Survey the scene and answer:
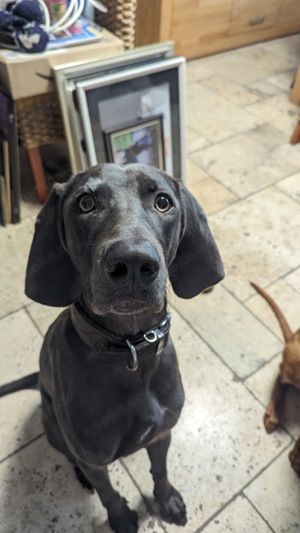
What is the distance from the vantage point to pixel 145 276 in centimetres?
83

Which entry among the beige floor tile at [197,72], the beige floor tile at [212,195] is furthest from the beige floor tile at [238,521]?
the beige floor tile at [197,72]

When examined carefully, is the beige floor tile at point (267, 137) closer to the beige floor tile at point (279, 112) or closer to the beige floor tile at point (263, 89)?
the beige floor tile at point (279, 112)

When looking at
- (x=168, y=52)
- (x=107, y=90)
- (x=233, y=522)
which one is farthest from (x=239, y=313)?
(x=168, y=52)

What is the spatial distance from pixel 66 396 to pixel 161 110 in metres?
1.85

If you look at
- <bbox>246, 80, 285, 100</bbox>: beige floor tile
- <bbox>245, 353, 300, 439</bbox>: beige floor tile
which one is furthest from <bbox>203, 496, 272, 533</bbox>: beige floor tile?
<bbox>246, 80, 285, 100</bbox>: beige floor tile

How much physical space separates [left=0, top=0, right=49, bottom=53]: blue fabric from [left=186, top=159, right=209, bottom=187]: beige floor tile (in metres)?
1.26

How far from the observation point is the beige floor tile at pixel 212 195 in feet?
8.87

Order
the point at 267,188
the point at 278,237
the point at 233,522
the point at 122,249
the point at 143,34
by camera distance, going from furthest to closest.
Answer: the point at 143,34 → the point at 267,188 → the point at 278,237 → the point at 233,522 → the point at 122,249

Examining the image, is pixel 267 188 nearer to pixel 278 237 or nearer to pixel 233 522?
pixel 278 237

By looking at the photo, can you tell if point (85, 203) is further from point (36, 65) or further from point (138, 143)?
point (138, 143)

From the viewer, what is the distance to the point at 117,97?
2250mm

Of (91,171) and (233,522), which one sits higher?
(91,171)

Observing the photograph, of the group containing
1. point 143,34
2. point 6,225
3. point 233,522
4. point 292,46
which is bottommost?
point 233,522

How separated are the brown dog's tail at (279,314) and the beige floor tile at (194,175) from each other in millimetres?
928
